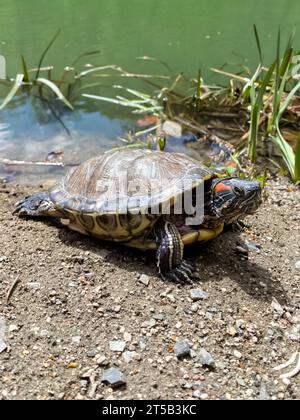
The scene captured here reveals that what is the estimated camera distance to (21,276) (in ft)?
10.3

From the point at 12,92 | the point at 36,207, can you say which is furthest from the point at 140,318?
the point at 12,92

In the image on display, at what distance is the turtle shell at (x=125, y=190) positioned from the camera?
3.25 meters

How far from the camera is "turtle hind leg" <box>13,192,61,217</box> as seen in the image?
3.78m

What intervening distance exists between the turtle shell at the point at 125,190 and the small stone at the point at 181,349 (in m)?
0.92

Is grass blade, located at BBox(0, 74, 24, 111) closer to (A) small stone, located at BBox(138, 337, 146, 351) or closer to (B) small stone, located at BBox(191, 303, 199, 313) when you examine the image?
(B) small stone, located at BBox(191, 303, 199, 313)

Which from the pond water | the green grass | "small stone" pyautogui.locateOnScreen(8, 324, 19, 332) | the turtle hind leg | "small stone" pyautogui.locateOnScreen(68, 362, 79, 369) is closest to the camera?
"small stone" pyautogui.locateOnScreen(68, 362, 79, 369)

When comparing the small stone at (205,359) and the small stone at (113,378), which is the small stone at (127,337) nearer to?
the small stone at (113,378)

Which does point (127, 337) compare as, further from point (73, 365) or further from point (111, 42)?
point (111, 42)

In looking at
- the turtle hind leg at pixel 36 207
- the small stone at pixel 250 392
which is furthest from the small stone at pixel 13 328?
the small stone at pixel 250 392

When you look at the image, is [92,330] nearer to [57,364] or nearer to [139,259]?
[57,364]

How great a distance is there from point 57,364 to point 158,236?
3.76 feet

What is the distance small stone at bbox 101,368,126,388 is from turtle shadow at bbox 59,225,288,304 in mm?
860

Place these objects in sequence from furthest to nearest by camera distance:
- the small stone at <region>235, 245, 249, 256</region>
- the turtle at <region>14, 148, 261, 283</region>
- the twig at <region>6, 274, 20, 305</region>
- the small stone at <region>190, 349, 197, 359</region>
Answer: the small stone at <region>235, 245, 249, 256</region> → the turtle at <region>14, 148, 261, 283</region> → the twig at <region>6, 274, 20, 305</region> → the small stone at <region>190, 349, 197, 359</region>

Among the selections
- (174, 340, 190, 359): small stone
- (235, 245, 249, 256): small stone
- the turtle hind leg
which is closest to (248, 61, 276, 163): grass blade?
(235, 245, 249, 256): small stone
